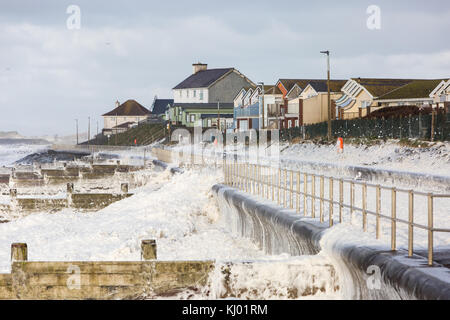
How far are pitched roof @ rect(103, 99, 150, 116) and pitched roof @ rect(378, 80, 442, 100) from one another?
96.6m

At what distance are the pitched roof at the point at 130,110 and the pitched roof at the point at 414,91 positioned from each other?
9661 centimetres

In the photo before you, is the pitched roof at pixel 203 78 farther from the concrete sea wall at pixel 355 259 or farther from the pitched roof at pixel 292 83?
the concrete sea wall at pixel 355 259

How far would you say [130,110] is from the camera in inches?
6240

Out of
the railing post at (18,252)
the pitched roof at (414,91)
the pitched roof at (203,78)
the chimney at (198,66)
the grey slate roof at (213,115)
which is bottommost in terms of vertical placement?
the railing post at (18,252)

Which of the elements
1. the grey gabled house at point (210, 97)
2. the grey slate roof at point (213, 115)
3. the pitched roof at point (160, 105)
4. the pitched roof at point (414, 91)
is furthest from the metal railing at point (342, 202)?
the pitched roof at point (160, 105)

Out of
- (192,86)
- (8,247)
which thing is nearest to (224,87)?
(192,86)

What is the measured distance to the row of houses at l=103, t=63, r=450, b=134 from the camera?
6594cm

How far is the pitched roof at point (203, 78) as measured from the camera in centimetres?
11412

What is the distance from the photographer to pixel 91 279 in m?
11.0

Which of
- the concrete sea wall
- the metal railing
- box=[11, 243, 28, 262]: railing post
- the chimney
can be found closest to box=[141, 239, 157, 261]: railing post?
box=[11, 243, 28, 262]: railing post

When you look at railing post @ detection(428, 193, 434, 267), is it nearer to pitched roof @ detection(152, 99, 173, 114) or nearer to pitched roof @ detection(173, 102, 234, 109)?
pitched roof @ detection(173, 102, 234, 109)

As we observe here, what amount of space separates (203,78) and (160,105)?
121ft
